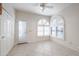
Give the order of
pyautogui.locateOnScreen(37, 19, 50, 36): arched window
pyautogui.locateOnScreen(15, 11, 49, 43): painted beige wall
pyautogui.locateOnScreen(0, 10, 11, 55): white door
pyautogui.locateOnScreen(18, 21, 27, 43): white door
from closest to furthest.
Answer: pyautogui.locateOnScreen(0, 10, 11, 55): white door → pyautogui.locateOnScreen(15, 11, 49, 43): painted beige wall → pyautogui.locateOnScreen(18, 21, 27, 43): white door → pyautogui.locateOnScreen(37, 19, 50, 36): arched window

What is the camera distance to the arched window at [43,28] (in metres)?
8.16

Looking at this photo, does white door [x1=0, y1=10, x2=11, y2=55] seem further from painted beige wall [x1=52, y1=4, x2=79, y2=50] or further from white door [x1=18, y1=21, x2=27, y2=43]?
painted beige wall [x1=52, y1=4, x2=79, y2=50]

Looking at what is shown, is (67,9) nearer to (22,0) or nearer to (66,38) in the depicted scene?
(66,38)

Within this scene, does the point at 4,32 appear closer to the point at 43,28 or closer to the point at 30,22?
the point at 30,22

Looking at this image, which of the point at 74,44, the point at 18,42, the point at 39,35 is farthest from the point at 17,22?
the point at 74,44

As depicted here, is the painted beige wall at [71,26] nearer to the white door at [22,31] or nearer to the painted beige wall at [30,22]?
the painted beige wall at [30,22]

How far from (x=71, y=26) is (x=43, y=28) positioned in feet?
11.8

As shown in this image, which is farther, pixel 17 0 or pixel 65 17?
pixel 65 17

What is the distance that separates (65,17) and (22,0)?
531 centimetres

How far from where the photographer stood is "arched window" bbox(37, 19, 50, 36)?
8.16 meters

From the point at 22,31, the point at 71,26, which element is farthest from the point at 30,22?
the point at 71,26

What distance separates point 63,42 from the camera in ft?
20.1

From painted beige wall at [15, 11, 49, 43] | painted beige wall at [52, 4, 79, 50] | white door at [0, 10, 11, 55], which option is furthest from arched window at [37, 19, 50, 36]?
white door at [0, 10, 11, 55]

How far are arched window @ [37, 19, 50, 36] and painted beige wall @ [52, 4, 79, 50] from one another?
8.74 feet
